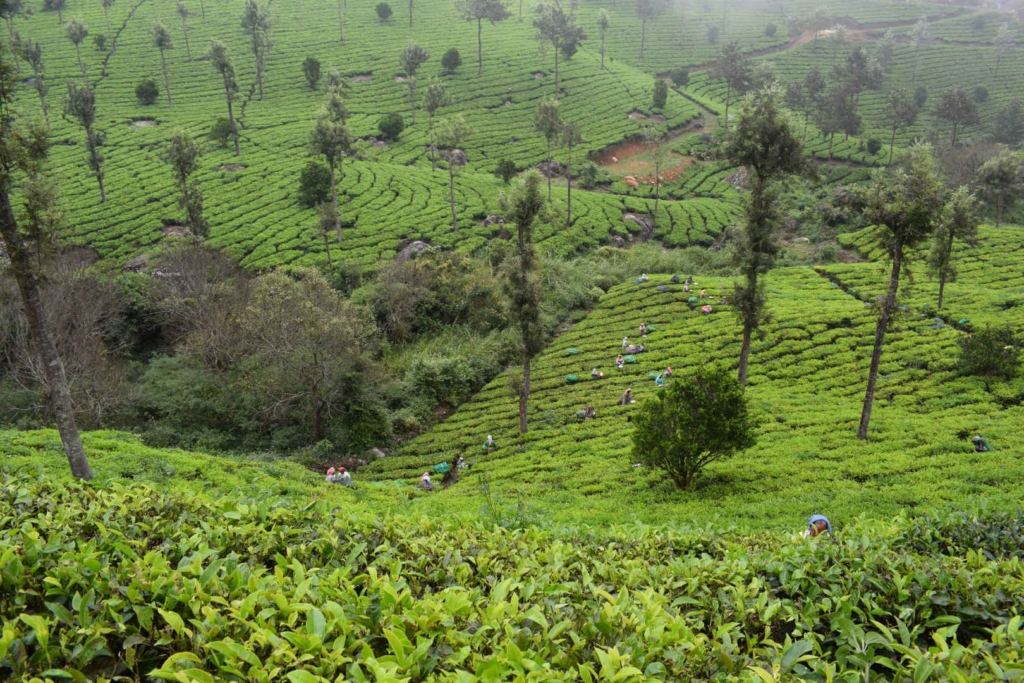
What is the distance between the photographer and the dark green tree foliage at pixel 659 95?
72125 millimetres

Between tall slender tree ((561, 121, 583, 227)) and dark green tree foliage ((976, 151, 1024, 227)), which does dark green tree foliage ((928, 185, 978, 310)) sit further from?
tall slender tree ((561, 121, 583, 227))

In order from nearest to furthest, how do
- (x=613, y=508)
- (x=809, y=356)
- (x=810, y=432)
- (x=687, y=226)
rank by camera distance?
(x=613, y=508), (x=810, y=432), (x=809, y=356), (x=687, y=226)

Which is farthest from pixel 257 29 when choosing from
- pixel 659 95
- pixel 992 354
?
pixel 992 354

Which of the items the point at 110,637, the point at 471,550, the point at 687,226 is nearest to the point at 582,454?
the point at 471,550

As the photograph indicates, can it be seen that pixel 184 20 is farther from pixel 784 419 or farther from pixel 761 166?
pixel 784 419

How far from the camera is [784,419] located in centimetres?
2019

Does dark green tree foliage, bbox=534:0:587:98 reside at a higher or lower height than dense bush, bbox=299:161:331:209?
higher

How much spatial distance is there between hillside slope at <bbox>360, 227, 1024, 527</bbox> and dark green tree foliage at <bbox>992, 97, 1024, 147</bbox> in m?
41.3

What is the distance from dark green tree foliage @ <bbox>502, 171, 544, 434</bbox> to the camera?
19.8 meters

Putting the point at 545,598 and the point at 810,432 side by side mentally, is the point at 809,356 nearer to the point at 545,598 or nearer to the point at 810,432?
the point at 810,432

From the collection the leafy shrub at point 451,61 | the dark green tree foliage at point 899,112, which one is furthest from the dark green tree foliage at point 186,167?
the dark green tree foliage at point 899,112

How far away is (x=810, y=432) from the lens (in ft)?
61.8

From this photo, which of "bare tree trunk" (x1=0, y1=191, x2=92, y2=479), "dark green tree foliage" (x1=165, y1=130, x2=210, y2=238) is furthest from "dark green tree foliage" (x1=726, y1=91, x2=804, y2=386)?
"dark green tree foliage" (x1=165, y1=130, x2=210, y2=238)

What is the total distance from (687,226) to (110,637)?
5128 centimetres
